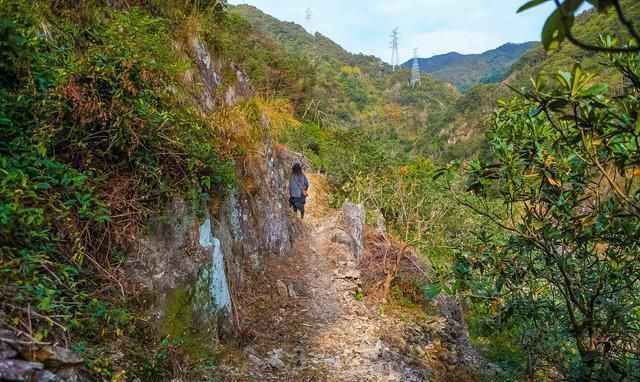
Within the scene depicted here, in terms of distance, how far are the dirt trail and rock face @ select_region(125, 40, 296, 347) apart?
36 cm

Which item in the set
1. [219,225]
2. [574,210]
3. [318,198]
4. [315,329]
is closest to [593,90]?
[574,210]

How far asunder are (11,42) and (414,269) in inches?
316

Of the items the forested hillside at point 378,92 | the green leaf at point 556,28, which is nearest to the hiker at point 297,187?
the green leaf at point 556,28

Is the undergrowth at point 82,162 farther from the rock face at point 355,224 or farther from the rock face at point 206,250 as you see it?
the rock face at point 355,224

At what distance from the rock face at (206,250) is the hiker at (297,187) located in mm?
1782

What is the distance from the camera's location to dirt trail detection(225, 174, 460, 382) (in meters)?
4.63

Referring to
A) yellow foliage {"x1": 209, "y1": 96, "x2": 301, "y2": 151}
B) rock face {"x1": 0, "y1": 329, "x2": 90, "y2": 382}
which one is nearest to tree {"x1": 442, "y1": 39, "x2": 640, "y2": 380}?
rock face {"x1": 0, "y1": 329, "x2": 90, "y2": 382}

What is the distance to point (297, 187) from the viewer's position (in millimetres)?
8969

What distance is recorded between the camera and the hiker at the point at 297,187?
8.84 metres

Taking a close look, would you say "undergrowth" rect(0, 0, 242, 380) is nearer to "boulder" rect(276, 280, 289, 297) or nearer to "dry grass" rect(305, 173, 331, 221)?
"boulder" rect(276, 280, 289, 297)

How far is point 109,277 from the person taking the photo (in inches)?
121

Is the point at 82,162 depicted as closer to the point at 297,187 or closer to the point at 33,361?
the point at 33,361

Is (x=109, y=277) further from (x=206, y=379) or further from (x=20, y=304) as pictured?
(x=206, y=379)

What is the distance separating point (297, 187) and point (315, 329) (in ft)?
12.4
